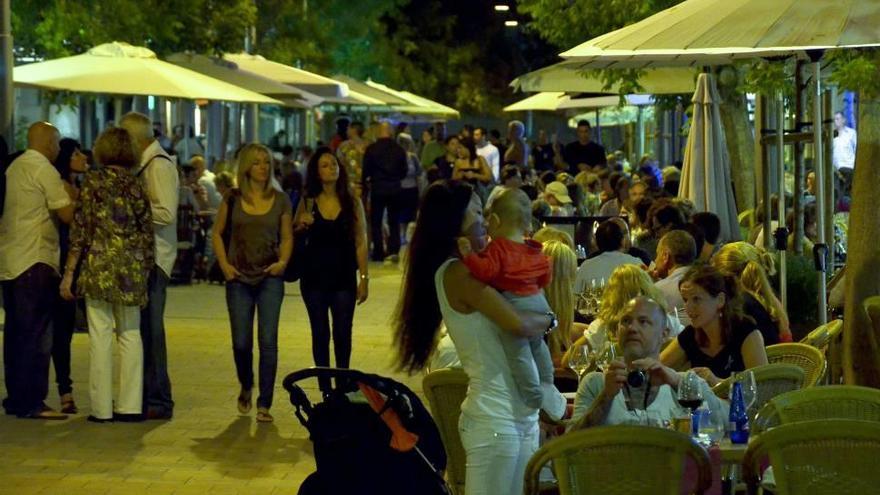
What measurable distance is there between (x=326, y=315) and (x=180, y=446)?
4.89 ft

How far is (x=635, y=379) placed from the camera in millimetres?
6855

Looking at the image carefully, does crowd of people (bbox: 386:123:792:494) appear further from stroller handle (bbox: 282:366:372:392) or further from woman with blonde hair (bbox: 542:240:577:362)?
woman with blonde hair (bbox: 542:240:577:362)

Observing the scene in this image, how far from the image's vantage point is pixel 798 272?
12.4m

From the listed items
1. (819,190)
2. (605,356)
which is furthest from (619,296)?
(819,190)

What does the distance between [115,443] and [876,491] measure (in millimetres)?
5990

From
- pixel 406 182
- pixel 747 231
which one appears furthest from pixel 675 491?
pixel 406 182

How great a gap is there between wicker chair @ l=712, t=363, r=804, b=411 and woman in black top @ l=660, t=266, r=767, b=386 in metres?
0.44

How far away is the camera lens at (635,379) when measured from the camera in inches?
270

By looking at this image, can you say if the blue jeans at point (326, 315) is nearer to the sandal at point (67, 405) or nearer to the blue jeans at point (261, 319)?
the blue jeans at point (261, 319)

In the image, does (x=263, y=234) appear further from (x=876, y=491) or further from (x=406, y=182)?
(x=406, y=182)

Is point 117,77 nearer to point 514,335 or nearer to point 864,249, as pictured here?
point 864,249

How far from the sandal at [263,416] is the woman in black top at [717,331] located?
152 inches

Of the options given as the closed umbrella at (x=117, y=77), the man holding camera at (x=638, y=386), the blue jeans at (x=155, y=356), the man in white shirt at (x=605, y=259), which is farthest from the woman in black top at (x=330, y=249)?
the closed umbrella at (x=117, y=77)

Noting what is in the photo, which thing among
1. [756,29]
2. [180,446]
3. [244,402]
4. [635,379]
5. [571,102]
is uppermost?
[571,102]
